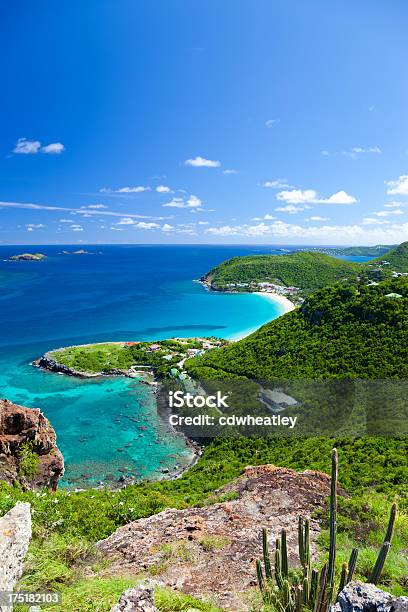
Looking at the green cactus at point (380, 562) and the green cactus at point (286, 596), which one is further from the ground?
the green cactus at point (380, 562)

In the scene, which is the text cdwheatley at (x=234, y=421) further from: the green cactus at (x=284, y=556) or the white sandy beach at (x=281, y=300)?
the white sandy beach at (x=281, y=300)

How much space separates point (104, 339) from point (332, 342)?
3903 cm

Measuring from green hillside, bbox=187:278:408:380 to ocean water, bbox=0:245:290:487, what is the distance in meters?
10.2

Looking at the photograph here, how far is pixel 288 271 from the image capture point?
120 metres

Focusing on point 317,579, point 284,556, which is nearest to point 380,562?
point 317,579

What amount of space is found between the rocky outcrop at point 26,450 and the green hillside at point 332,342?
69.4 ft

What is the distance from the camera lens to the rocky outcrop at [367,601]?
4.10 m

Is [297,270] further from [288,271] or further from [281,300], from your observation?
[281,300]

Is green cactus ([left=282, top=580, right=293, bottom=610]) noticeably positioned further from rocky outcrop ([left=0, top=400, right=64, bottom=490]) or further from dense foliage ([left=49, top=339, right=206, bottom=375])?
dense foliage ([left=49, top=339, right=206, bottom=375])

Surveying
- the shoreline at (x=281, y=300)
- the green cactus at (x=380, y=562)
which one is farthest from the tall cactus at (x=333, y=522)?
the shoreline at (x=281, y=300)

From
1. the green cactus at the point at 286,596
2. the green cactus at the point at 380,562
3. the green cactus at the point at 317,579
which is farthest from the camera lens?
the green cactus at the point at 286,596

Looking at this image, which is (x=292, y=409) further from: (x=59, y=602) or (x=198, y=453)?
(x=59, y=602)

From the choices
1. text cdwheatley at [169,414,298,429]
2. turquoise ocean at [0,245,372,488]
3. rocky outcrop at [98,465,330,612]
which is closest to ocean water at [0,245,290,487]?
turquoise ocean at [0,245,372,488]

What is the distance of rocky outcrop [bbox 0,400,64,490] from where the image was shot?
45.9ft
